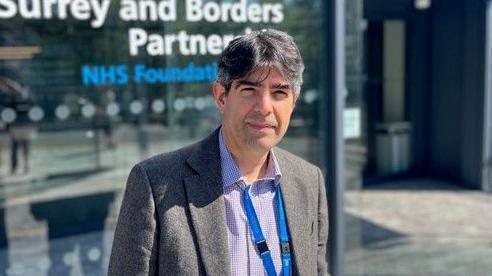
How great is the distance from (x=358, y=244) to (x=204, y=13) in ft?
7.74

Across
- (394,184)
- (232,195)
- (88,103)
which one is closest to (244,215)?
(232,195)

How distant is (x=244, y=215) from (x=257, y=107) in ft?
0.99

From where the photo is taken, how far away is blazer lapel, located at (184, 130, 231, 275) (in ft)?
5.10

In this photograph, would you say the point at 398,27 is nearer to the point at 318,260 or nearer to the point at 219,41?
the point at 219,41

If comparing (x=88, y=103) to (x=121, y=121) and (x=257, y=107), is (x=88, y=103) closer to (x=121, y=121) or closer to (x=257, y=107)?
(x=121, y=121)

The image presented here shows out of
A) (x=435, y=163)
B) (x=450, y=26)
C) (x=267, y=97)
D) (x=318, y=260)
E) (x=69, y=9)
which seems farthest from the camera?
(x=435, y=163)

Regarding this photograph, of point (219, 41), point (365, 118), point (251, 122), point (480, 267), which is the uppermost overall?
point (219, 41)

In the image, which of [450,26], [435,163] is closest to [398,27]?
[450,26]

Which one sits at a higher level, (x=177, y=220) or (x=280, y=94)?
(x=280, y=94)

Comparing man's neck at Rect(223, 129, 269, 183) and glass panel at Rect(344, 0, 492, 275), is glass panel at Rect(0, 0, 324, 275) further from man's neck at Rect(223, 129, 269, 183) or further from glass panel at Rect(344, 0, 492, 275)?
man's neck at Rect(223, 129, 269, 183)

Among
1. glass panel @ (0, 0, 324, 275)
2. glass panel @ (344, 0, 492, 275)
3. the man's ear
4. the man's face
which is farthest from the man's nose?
glass panel @ (344, 0, 492, 275)

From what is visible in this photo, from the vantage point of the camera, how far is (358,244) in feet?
16.6

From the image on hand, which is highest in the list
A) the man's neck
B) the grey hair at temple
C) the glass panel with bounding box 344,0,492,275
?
the grey hair at temple

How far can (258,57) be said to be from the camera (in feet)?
4.98
